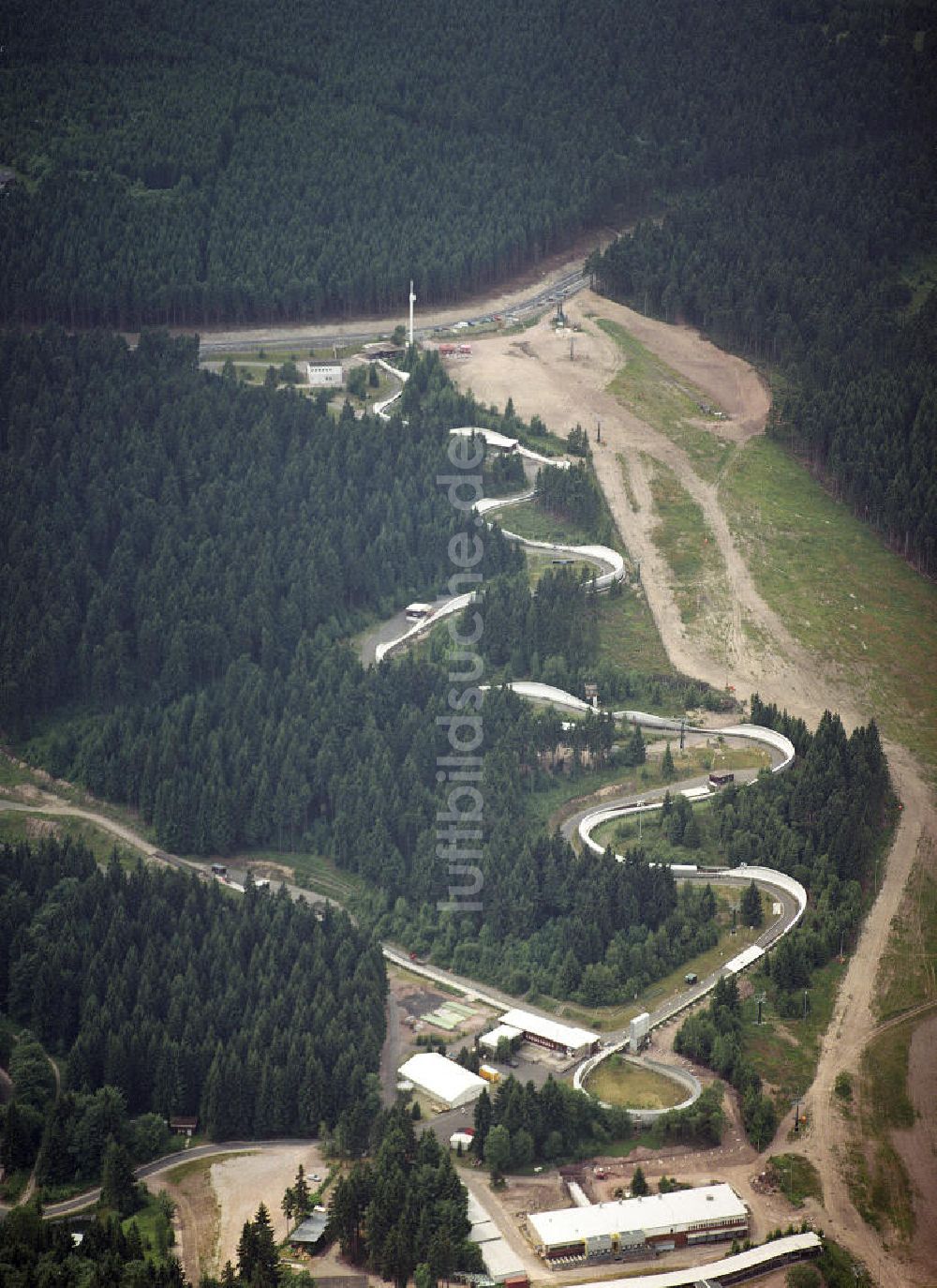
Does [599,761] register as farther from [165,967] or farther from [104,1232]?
[104,1232]

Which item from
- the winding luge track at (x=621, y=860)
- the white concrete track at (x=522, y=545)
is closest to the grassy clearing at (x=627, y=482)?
the white concrete track at (x=522, y=545)

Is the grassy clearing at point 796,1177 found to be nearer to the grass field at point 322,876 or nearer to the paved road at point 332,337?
the grass field at point 322,876

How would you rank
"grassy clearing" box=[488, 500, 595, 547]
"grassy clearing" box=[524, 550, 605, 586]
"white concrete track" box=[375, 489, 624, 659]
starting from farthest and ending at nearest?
"grassy clearing" box=[488, 500, 595, 547] → "grassy clearing" box=[524, 550, 605, 586] → "white concrete track" box=[375, 489, 624, 659]

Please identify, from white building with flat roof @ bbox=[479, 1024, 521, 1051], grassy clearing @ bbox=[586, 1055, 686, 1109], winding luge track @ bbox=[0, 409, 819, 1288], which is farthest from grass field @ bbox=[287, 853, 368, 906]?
grassy clearing @ bbox=[586, 1055, 686, 1109]

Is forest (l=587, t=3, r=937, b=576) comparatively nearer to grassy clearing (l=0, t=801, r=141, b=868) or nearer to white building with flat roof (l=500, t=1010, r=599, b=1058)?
grassy clearing (l=0, t=801, r=141, b=868)

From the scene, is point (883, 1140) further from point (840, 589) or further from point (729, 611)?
point (840, 589)
